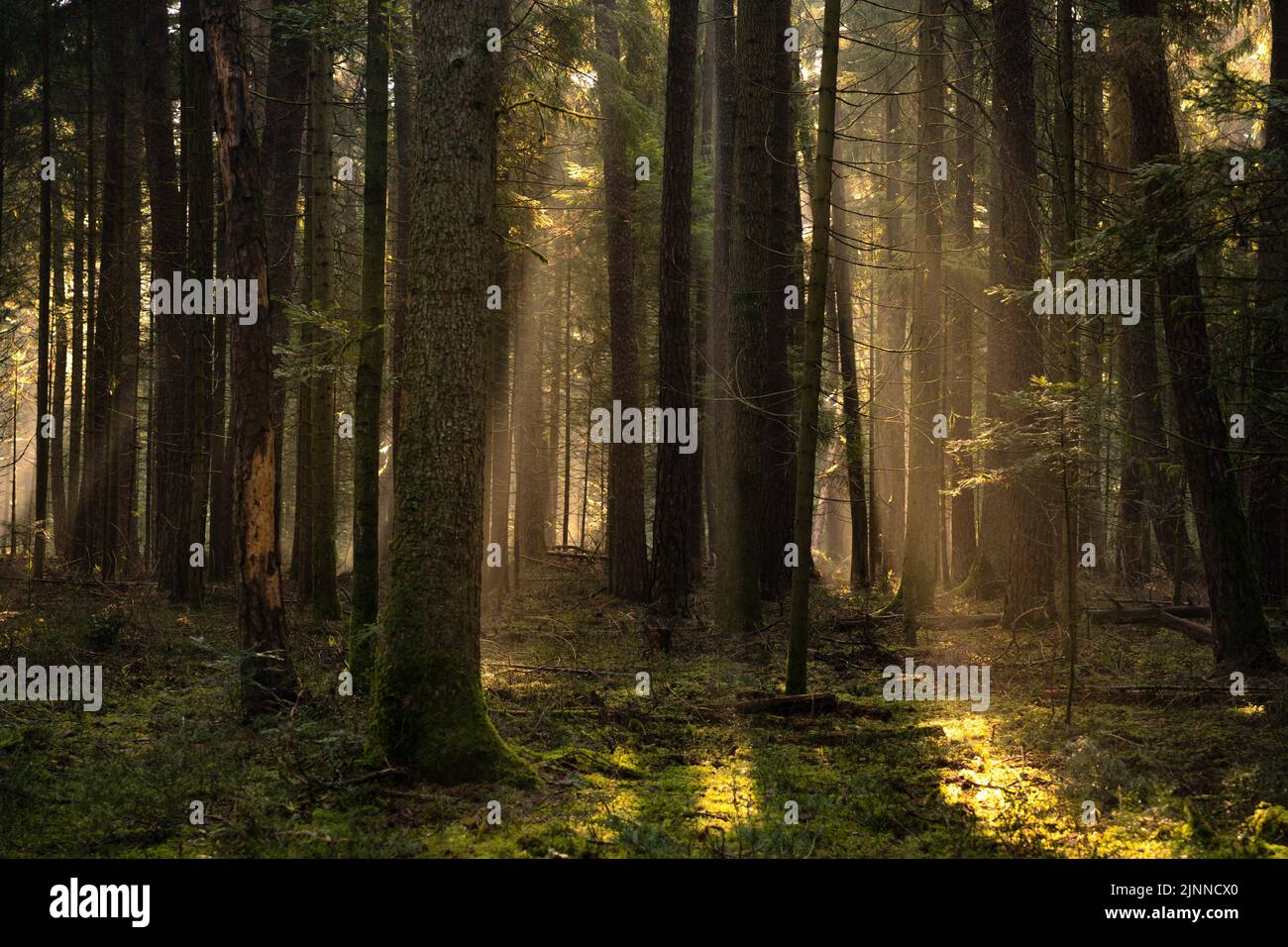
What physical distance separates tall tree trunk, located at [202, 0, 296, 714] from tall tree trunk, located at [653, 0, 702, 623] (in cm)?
735

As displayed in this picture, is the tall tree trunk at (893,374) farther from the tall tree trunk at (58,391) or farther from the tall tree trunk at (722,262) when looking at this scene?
the tall tree trunk at (58,391)

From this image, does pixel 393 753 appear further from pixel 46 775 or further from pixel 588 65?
pixel 588 65

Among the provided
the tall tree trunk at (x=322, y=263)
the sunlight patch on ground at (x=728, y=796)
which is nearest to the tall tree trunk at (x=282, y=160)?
the tall tree trunk at (x=322, y=263)

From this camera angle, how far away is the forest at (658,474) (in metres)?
6.55

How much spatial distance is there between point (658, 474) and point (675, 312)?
2746 mm

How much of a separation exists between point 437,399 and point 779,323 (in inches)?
408

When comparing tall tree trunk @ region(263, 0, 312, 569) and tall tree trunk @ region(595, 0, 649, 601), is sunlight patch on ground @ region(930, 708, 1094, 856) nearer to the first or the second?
tall tree trunk @ region(595, 0, 649, 601)

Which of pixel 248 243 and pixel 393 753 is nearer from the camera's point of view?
pixel 393 753

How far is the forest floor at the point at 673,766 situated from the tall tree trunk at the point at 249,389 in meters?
0.49

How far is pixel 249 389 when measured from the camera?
27.9 ft

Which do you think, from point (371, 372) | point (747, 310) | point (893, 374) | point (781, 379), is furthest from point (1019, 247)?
point (893, 374)

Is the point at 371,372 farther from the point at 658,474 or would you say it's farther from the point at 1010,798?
the point at 1010,798
